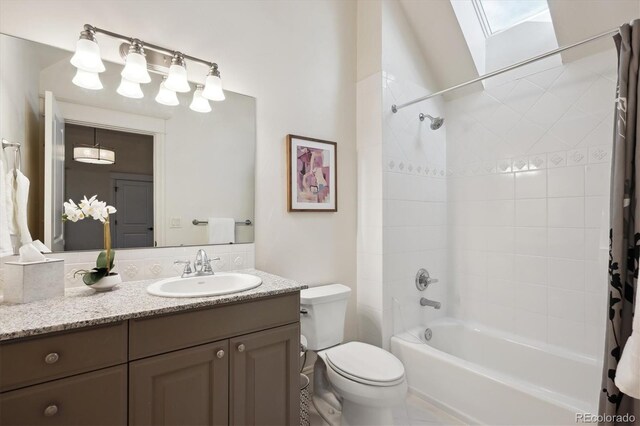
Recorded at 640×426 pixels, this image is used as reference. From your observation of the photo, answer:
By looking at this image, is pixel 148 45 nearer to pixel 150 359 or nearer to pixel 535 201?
pixel 150 359

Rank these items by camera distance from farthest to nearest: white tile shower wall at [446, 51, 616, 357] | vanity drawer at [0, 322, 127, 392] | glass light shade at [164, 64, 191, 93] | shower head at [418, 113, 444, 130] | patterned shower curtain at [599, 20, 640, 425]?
1. shower head at [418, 113, 444, 130]
2. white tile shower wall at [446, 51, 616, 357]
3. glass light shade at [164, 64, 191, 93]
4. patterned shower curtain at [599, 20, 640, 425]
5. vanity drawer at [0, 322, 127, 392]

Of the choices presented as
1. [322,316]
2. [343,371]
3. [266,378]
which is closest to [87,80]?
[266,378]

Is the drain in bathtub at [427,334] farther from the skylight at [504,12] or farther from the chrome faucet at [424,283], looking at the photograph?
the skylight at [504,12]

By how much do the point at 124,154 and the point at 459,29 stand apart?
2.35 m

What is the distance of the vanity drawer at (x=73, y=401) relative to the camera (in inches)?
34.4

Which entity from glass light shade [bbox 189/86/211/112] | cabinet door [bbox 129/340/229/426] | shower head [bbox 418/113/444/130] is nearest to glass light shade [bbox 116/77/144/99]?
glass light shade [bbox 189/86/211/112]

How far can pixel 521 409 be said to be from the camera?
1.62 m

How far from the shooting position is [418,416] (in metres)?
1.96

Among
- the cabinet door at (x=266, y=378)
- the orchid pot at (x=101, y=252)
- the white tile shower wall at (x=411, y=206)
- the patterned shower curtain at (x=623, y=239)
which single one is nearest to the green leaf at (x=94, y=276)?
the orchid pot at (x=101, y=252)

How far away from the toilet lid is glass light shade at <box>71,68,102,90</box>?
5.84ft

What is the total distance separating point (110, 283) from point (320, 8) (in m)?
2.12

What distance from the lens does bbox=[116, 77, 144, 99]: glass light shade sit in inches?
58.9

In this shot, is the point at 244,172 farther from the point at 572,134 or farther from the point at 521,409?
the point at 572,134

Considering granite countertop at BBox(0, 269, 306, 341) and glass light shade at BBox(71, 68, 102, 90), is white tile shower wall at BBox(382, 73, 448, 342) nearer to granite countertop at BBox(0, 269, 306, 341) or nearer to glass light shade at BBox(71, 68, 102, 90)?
granite countertop at BBox(0, 269, 306, 341)
